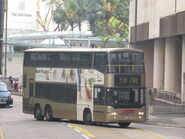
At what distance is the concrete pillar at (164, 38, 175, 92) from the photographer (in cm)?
5756

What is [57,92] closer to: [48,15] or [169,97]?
[169,97]

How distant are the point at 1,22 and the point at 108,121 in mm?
16636

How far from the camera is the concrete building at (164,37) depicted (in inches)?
2014

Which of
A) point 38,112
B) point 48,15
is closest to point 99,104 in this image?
point 38,112

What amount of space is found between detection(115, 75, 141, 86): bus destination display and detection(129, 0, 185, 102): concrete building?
Result: 53.4 feet

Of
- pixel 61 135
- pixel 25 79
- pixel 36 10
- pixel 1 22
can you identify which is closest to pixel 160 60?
pixel 25 79

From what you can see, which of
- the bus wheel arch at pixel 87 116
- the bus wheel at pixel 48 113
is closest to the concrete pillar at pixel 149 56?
the bus wheel at pixel 48 113

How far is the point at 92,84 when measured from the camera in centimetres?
3172

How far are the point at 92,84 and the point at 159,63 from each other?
31.8 metres

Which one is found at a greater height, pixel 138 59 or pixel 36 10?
pixel 36 10

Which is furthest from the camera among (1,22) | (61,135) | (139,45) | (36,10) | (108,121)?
(36,10)

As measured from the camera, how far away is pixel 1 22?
14.5 m

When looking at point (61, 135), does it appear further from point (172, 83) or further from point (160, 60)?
point (160, 60)

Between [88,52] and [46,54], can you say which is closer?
[88,52]
